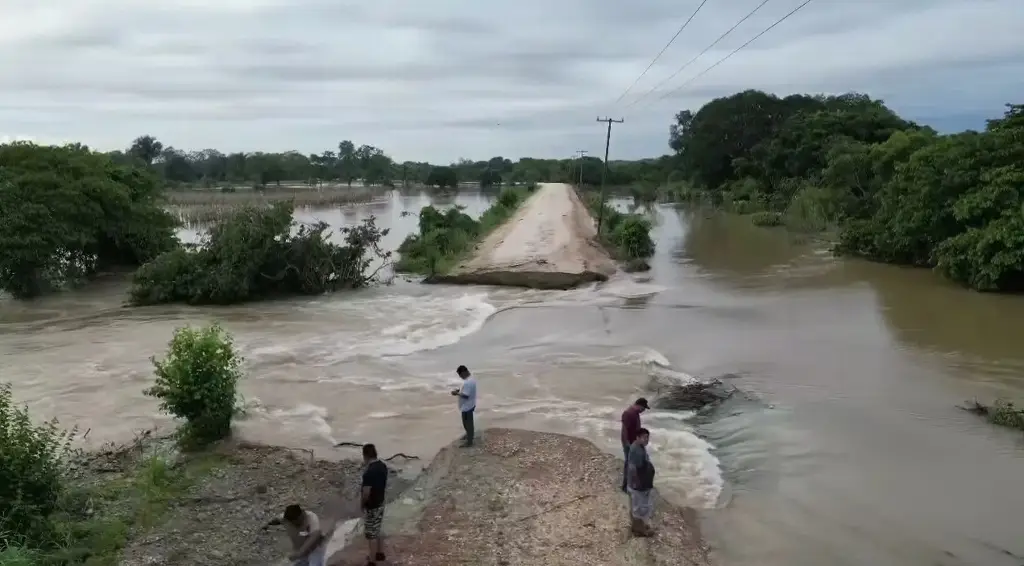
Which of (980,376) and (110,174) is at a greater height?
(110,174)

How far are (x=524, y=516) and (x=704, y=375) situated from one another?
818 centimetres

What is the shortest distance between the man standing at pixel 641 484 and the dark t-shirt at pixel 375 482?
8.61ft

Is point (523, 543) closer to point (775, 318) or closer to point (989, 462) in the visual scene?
point (989, 462)

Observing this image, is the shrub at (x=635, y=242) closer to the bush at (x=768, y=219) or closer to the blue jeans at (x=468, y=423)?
the bush at (x=768, y=219)

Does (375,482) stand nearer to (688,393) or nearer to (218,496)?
(218,496)

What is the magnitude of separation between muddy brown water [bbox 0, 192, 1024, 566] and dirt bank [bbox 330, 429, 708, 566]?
0.90 metres

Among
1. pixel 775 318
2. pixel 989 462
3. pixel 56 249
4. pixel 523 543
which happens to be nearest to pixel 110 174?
pixel 56 249

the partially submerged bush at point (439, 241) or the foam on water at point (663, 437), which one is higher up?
the partially submerged bush at point (439, 241)

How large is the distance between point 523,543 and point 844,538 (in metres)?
3.95

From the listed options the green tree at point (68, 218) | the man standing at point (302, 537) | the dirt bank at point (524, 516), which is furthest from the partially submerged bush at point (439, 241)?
the man standing at point (302, 537)

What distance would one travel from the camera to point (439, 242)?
121 feet

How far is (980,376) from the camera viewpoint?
1588 centimetres

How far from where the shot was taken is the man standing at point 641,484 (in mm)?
8109

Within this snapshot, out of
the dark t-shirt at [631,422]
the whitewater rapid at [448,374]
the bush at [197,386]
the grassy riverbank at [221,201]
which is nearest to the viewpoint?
the dark t-shirt at [631,422]
